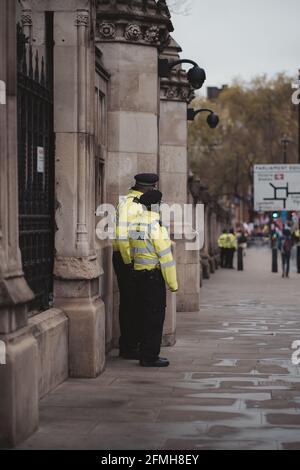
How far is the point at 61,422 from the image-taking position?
823 centimetres

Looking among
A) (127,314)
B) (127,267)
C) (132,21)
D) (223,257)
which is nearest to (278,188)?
(223,257)

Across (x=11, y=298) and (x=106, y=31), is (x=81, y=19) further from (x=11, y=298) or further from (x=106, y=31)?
(x=11, y=298)

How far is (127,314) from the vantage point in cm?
1216

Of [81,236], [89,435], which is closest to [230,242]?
[81,236]

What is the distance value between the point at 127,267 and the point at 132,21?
3.14 metres

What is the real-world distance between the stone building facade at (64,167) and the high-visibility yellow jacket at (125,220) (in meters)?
0.30

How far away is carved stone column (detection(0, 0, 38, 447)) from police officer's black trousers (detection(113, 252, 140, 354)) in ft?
13.8

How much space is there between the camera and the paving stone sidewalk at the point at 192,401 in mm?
7562

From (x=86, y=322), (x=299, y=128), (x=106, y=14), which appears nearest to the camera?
(x=86, y=322)

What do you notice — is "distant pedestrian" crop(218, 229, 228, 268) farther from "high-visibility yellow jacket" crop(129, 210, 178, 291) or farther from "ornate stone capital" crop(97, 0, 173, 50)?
"high-visibility yellow jacket" crop(129, 210, 178, 291)

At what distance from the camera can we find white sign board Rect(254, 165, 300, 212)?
3819 cm

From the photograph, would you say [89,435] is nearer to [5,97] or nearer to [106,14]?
[5,97]

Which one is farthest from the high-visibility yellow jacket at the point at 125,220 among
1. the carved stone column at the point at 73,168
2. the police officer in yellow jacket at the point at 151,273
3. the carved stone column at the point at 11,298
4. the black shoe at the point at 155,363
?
the carved stone column at the point at 11,298

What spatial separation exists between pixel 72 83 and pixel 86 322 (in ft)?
7.61
